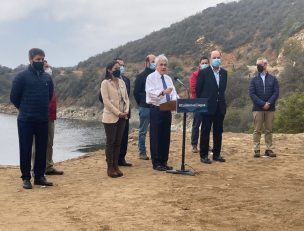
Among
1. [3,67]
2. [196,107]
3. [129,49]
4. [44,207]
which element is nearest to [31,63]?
[44,207]

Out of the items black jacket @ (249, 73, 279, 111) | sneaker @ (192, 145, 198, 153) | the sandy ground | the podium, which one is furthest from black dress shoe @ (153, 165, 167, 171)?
black jacket @ (249, 73, 279, 111)

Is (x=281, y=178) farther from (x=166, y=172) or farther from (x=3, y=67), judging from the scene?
(x=3, y=67)

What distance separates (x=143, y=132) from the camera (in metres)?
9.02

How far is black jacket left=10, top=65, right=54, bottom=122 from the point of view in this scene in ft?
21.8

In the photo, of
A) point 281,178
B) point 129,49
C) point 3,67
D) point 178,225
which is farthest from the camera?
point 3,67

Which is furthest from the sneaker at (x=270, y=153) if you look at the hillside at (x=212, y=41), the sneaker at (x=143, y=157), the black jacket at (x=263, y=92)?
the hillside at (x=212, y=41)

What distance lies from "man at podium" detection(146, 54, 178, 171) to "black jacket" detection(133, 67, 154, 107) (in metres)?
0.77

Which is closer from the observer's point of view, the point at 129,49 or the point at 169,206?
the point at 169,206

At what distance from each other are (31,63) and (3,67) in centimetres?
9413

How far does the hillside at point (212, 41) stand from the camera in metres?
50.4

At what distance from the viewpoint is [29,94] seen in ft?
21.9

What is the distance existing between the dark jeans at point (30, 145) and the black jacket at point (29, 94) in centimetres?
12

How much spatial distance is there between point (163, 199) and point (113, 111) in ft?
6.03

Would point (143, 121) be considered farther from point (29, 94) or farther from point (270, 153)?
point (29, 94)
